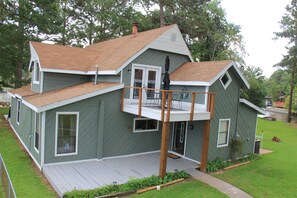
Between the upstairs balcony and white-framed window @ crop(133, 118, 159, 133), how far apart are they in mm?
867

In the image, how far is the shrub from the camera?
6.80 metres

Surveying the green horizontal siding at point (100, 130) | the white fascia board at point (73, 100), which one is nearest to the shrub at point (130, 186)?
the green horizontal siding at point (100, 130)

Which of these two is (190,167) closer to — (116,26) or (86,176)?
(86,176)

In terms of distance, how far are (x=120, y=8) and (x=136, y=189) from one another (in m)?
21.7

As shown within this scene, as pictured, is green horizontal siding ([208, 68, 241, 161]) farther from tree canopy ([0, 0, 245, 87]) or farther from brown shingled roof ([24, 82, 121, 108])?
tree canopy ([0, 0, 245, 87])

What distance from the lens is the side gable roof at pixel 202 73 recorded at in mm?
10194

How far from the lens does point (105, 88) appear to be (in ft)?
32.6

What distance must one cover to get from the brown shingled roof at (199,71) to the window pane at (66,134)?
5508mm


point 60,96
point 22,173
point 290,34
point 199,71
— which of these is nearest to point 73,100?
point 60,96

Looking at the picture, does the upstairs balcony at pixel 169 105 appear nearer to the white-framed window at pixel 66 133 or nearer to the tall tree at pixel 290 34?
the white-framed window at pixel 66 133

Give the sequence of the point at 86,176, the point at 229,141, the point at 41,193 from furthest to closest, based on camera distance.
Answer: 1. the point at 229,141
2. the point at 86,176
3. the point at 41,193

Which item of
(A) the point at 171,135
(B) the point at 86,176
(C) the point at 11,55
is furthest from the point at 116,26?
(B) the point at 86,176

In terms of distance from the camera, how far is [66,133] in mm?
9406

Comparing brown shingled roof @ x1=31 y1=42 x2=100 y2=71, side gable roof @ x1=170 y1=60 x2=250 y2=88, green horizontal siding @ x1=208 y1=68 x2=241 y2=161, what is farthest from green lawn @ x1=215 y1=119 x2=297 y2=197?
brown shingled roof @ x1=31 y1=42 x2=100 y2=71
